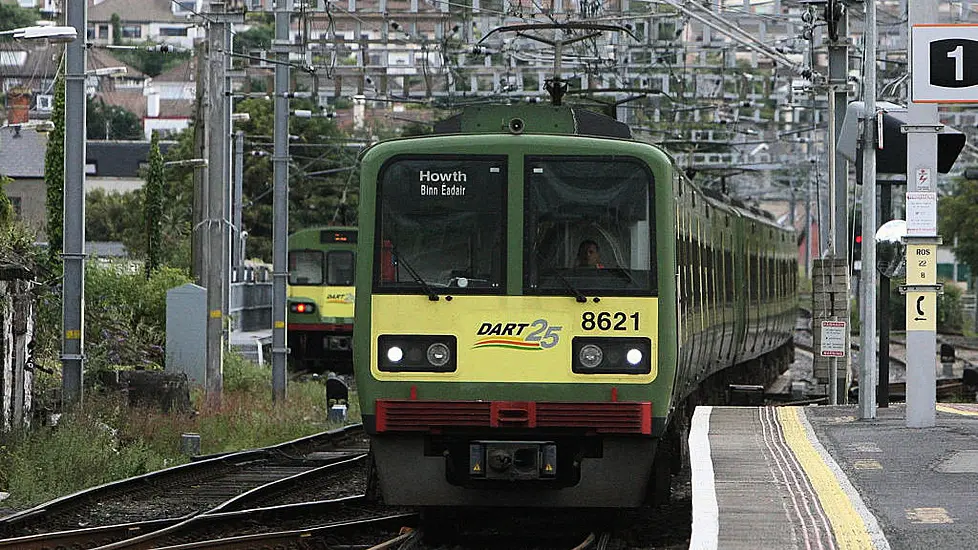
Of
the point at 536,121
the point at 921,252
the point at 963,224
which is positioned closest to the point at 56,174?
the point at 536,121

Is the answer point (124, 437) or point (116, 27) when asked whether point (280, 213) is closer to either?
point (124, 437)

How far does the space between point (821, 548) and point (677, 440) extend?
20.3ft

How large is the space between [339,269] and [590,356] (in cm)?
2215

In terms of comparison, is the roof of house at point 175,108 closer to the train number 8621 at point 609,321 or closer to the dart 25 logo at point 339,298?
the dart 25 logo at point 339,298

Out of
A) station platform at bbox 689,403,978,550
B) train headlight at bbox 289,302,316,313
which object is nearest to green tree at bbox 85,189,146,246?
train headlight at bbox 289,302,316,313

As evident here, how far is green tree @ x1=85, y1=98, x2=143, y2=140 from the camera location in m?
91.7

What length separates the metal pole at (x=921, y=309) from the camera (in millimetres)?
12891

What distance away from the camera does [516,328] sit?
37.1 ft

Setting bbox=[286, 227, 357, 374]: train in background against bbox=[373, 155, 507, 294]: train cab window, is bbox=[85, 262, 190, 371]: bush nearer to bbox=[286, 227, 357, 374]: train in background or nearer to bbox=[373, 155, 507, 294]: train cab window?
bbox=[286, 227, 357, 374]: train in background

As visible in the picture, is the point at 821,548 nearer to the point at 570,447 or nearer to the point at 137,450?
the point at 570,447

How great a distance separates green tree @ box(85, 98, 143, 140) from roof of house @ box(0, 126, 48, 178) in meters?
23.4

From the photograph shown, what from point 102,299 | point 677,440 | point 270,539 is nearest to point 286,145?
Answer: point 102,299

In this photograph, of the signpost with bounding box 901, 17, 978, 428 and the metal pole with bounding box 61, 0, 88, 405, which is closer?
the signpost with bounding box 901, 17, 978, 428

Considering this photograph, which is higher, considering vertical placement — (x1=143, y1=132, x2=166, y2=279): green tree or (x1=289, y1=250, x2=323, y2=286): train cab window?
(x1=143, y1=132, x2=166, y2=279): green tree
